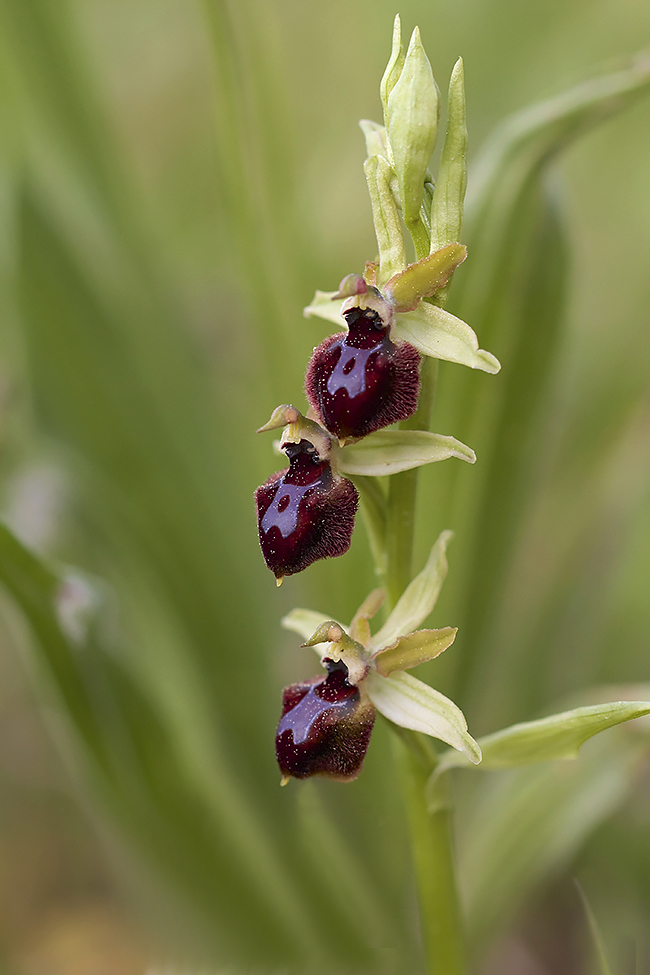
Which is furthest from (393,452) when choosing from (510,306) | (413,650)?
(510,306)

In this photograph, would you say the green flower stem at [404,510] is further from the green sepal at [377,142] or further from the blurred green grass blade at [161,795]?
the blurred green grass blade at [161,795]

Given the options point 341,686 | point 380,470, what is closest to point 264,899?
point 341,686

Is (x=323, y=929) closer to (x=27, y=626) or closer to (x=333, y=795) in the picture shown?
(x=333, y=795)

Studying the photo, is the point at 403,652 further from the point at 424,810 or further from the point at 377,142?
the point at 377,142

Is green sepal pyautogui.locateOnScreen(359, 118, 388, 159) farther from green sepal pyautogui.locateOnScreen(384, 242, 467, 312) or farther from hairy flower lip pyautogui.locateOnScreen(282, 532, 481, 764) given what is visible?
hairy flower lip pyautogui.locateOnScreen(282, 532, 481, 764)

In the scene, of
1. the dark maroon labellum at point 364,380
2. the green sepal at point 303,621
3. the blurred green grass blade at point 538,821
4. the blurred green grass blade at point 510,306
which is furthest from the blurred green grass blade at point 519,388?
the dark maroon labellum at point 364,380

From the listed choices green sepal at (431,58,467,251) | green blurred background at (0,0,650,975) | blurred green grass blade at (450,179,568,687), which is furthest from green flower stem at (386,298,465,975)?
blurred green grass blade at (450,179,568,687)
